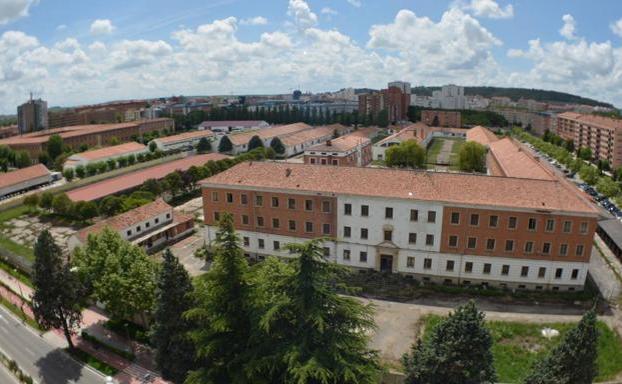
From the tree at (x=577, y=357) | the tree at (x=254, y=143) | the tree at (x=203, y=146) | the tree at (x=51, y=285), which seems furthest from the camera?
the tree at (x=203, y=146)

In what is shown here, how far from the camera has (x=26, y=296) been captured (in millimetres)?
41750

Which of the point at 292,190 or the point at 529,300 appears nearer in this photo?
the point at 529,300

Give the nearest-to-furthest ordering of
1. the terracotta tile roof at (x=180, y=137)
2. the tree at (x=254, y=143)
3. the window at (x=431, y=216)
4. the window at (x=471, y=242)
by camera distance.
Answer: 1. the window at (x=471, y=242)
2. the window at (x=431, y=216)
3. the tree at (x=254, y=143)
4. the terracotta tile roof at (x=180, y=137)

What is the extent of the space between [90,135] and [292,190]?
113 meters

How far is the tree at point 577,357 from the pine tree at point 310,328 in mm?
9533

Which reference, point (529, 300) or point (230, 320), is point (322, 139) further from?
point (230, 320)

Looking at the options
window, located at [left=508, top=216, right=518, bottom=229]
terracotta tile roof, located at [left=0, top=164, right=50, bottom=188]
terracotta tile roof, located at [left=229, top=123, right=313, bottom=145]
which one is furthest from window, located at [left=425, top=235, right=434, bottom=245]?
terracotta tile roof, located at [left=229, top=123, right=313, bottom=145]

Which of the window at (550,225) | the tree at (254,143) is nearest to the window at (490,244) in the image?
the window at (550,225)

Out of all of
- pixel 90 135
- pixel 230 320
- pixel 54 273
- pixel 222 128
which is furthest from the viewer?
pixel 222 128

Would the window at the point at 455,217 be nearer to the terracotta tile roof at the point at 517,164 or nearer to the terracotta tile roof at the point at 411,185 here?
the terracotta tile roof at the point at 411,185

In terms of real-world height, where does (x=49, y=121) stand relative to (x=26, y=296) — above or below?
above

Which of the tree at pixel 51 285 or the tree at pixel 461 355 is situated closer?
the tree at pixel 461 355

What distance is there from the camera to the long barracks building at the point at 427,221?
36.5 metres

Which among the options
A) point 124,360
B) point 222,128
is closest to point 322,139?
point 222,128
